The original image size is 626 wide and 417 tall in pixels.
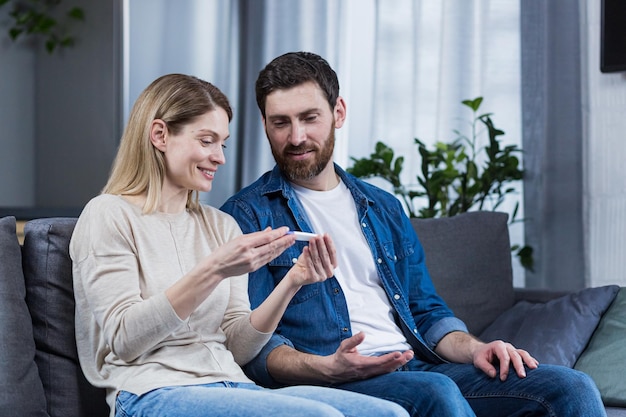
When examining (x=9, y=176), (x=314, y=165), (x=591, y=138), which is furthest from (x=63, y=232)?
(x=591, y=138)

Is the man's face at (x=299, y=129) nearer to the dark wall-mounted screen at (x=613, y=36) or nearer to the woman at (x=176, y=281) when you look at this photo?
the woman at (x=176, y=281)

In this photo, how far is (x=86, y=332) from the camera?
5.68 feet

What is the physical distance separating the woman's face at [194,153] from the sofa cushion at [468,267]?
0.94 meters

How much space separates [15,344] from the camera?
1.78m

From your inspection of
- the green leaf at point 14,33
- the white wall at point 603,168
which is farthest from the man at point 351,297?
the green leaf at point 14,33

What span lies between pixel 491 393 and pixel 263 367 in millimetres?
476

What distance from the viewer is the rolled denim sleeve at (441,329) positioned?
2.06 meters

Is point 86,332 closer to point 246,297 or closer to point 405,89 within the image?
point 246,297

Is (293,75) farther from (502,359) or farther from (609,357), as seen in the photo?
(609,357)

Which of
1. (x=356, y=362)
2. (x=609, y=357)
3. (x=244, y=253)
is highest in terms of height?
(x=244, y=253)

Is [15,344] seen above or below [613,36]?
below

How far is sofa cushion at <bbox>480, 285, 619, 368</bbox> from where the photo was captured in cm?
233

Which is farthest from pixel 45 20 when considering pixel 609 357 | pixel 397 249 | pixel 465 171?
pixel 609 357

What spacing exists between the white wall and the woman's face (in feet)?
5.61
